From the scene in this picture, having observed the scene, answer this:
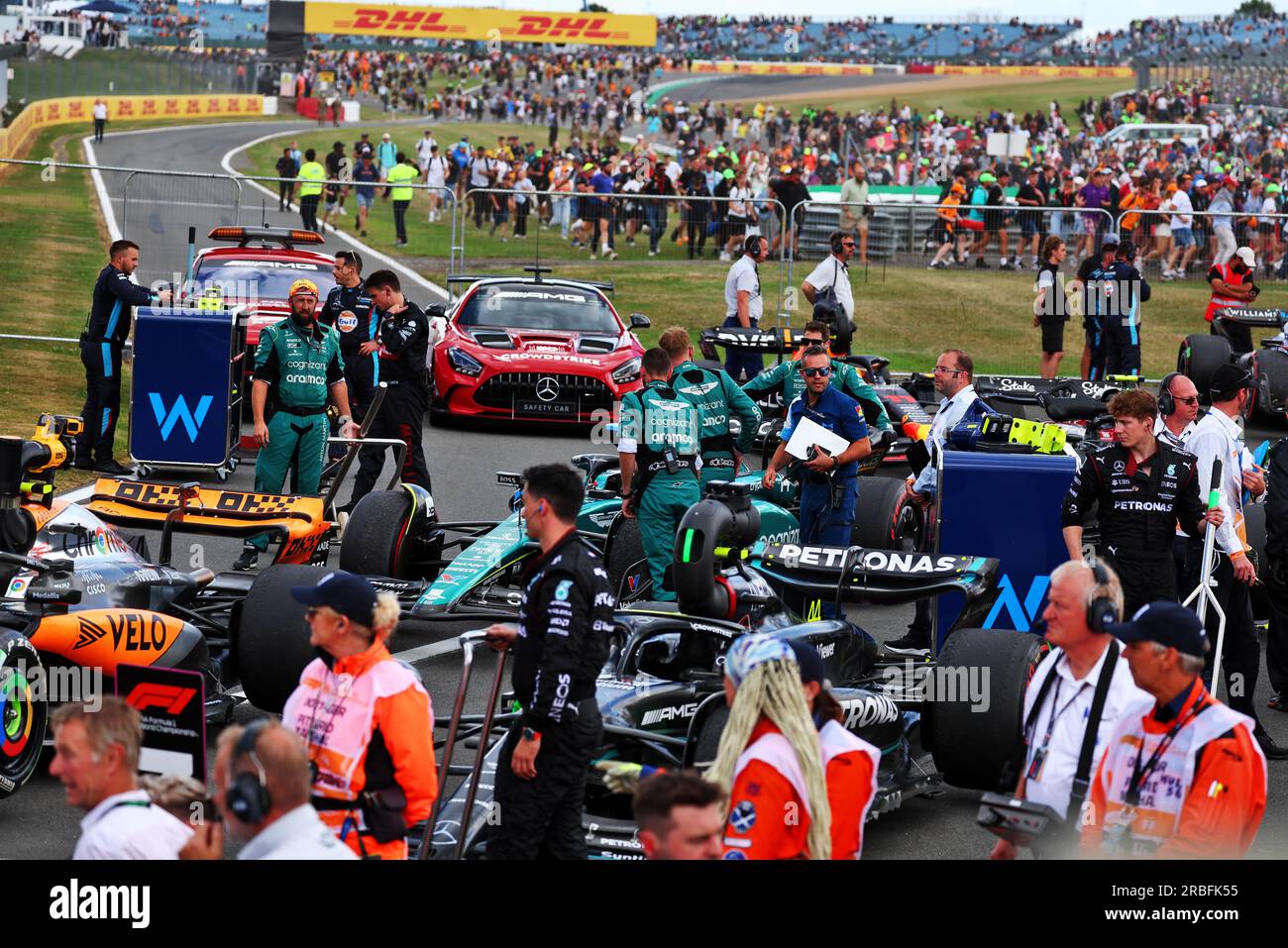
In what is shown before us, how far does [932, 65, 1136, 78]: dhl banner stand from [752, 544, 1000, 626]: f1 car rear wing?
82.9m

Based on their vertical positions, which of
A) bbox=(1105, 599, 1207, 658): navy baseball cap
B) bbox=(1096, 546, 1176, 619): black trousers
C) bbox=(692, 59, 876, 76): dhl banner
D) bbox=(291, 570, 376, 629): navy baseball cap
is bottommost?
bbox=(1096, 546, 1176, 619): black trousers

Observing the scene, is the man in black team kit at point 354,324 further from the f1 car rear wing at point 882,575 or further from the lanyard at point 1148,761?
the lanyard at point 1148,761

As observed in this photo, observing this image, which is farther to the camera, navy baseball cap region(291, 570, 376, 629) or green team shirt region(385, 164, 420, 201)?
green team shirt region(385, 164, 420, 201)

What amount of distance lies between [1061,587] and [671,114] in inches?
2206

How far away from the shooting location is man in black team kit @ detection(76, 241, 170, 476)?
1576 centimetres

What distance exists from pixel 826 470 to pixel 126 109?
56.5 meters


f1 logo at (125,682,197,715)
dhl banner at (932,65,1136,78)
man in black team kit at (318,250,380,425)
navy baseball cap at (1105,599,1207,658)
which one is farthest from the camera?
dhl banner at (932,65,1136,78)

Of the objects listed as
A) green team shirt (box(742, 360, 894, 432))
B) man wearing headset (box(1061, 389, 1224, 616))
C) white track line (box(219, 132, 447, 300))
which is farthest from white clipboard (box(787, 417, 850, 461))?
white track line (box(219, 132, 447, 300))

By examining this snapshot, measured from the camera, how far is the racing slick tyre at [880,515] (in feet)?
40.6

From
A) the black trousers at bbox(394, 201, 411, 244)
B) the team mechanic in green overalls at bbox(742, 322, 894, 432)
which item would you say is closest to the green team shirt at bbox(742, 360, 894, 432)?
the team mechanic in green overalls at bbox(742, 322, 894, 432)

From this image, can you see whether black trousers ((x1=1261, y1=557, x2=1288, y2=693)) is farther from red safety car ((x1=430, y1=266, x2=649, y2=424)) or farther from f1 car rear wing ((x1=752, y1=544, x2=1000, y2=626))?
red safety car ((x1=430, y1=266, x2=649, y2=424))

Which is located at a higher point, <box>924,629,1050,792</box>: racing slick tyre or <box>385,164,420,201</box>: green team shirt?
<box>385,164,420,201</box>: green team shirt

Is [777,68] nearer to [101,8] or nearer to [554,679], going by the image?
[101,8]

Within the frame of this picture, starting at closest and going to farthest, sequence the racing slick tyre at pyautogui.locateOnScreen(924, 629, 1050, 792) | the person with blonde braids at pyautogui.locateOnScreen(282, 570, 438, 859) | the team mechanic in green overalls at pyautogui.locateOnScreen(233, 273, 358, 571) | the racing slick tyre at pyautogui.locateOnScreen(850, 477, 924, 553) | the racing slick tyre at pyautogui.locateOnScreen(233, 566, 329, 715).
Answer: the person with blonde braids at pyautogui.locateOnScreen(282, 570, 438, 859) < the racing slick tyre at pyautogui.locateOnScreen(924, 629, 1050, 792) < the racing slick tyre at pyautogui.locateOnScreen(233, 566, 329, 715) < the racing slick tyre at pyautogui.locateOnScreen(850, 477, 924, 553) < the team mechanic in green overalls at pyautogui.locateOnScreen(233, 273, 358, 571)
